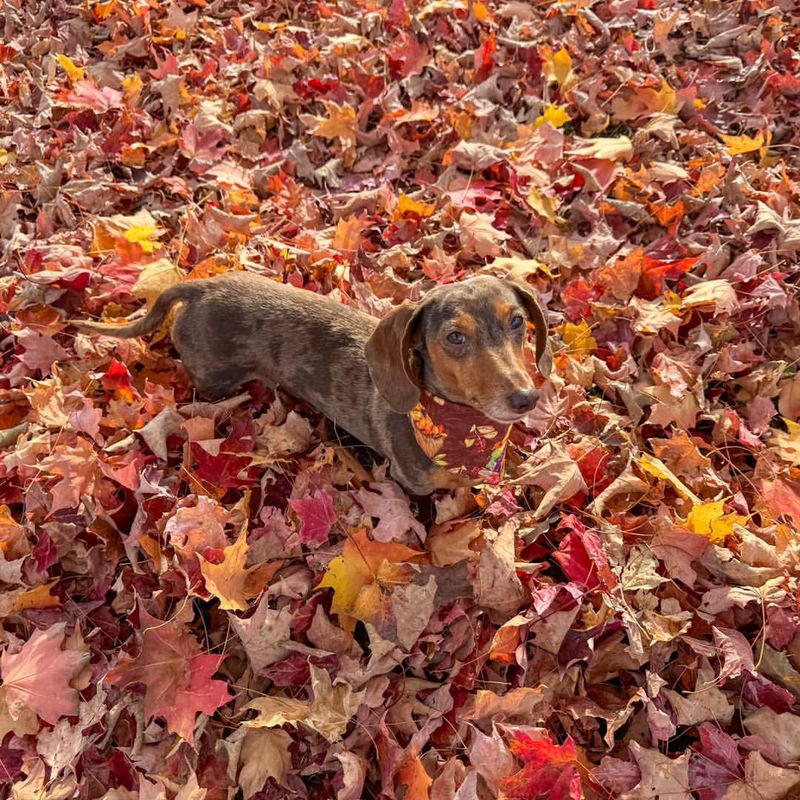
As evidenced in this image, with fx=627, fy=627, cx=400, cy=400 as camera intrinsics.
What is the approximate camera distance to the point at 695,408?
2.90m

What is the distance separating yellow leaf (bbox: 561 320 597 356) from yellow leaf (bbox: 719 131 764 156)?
1664mm

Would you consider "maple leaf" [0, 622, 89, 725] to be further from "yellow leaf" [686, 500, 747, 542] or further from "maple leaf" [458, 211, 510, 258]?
"maple leaf" [458, 211, 510, 258]

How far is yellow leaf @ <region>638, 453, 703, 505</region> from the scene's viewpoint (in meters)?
2.57

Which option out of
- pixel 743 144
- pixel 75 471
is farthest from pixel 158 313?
pixel 743 144

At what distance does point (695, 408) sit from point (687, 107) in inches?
91.4

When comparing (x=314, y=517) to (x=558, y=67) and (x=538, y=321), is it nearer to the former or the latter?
(x=538, y=321)

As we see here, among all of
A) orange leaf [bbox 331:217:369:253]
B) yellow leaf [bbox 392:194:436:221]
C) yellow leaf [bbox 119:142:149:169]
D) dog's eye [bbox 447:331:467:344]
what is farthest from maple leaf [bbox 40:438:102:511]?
yellow leaf [bbox 119:142:149:169]

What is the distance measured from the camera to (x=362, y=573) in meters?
2.47

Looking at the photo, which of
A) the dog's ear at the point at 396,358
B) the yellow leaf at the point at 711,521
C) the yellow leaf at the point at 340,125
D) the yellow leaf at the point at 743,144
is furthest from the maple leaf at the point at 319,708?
the yellow leaf at the point at 743,144

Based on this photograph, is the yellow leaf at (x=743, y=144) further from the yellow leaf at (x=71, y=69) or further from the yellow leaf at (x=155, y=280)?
the yellow leaf at (x=71, y=69)

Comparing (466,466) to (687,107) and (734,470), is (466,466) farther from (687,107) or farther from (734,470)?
(687,107)

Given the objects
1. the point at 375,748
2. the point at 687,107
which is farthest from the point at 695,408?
the point at 687,107

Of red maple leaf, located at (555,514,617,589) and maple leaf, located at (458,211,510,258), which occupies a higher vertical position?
maple leaf, located at (458,211,510,258)

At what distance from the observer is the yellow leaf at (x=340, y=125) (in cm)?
413
